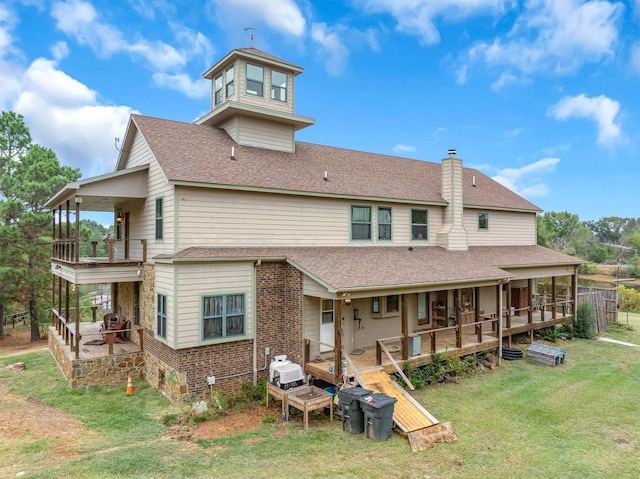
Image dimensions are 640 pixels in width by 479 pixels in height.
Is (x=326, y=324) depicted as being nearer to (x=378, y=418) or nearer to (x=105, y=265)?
(x=378, y=418)

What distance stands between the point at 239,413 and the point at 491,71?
39848 mm

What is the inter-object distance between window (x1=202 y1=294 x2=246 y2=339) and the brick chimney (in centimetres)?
897

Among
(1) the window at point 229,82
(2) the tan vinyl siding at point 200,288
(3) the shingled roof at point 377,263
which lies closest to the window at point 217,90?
(1) the window at point 229,82

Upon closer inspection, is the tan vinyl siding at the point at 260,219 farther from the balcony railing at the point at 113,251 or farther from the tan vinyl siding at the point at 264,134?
the tan vinyl siding at the point at 264,134

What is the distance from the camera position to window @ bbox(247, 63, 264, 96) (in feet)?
47.0

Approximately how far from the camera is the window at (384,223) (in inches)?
575

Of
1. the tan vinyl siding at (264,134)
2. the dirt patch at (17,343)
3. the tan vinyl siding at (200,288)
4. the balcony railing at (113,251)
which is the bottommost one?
the dirt patch at (17,343)

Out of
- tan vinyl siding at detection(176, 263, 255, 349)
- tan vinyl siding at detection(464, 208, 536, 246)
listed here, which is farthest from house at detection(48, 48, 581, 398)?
tan vinyl siding at detection(464, 208, 536, 246)

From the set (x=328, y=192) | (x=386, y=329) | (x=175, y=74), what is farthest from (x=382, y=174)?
(x=175, y=74)

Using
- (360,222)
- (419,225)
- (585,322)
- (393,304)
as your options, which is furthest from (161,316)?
(585,322)

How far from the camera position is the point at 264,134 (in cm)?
1449

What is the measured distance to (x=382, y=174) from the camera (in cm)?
1658

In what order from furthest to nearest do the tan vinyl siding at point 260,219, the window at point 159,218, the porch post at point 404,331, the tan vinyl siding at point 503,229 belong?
the tan vinyl siding at point 503,229 < the window at point 159,218 < the porch post at point 404,331 < the tan vinyl siding at point 260,219

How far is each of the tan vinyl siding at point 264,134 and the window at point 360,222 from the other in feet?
11.6
